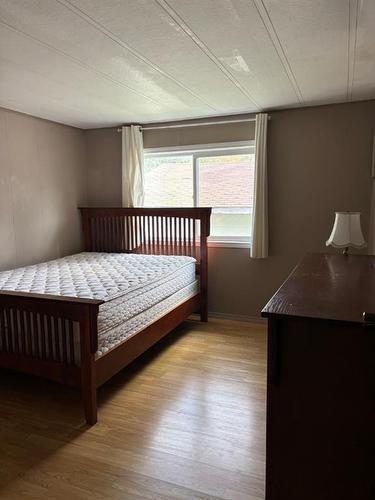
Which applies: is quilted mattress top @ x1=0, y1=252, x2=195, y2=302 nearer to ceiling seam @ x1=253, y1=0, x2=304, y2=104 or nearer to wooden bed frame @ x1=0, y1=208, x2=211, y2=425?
wooden bed frame @ x1=0, y1=208, x2=211, y2=425

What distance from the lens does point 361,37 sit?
199cm

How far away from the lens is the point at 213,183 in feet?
13.5

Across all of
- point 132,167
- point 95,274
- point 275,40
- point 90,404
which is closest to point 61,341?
point 90,404

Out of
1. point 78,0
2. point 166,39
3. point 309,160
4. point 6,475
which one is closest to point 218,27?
point 166,39

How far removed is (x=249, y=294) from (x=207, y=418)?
1928 mm

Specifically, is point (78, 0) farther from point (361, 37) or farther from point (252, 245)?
point (252, 245)

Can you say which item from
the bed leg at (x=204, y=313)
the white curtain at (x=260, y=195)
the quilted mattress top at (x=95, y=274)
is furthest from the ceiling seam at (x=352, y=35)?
the bed leg at (x=204, y=313)

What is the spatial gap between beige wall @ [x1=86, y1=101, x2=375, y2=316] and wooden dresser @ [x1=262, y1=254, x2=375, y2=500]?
7.88 ft

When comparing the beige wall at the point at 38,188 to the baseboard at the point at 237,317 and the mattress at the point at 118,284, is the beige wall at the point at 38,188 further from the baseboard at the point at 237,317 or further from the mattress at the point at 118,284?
the baseboard at the point at 237,317

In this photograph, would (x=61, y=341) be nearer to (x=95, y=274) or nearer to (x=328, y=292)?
(x=95, y=274)

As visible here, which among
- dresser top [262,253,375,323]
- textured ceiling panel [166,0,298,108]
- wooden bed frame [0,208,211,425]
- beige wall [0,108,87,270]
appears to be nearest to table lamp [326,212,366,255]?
dresser top [262,253,375,323]

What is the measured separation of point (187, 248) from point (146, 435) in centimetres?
233

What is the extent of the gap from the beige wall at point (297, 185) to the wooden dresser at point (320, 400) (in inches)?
94.6

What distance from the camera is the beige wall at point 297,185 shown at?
3449mm
